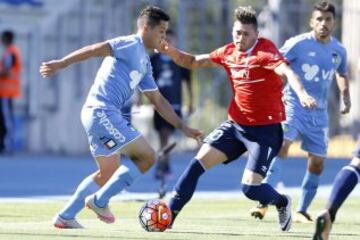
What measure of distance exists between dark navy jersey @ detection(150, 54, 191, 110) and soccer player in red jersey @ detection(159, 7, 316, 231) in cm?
801

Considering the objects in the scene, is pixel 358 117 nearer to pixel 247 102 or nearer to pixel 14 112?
pixel 14 112

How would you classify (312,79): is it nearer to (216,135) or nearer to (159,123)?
(216,135)

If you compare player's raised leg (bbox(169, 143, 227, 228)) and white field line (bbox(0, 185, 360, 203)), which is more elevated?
player's raised leg (bbox(169, 143, 227, 228))

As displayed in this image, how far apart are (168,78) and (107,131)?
8.75m

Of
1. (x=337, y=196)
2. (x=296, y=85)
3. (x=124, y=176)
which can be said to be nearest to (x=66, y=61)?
(x=124, y=176)

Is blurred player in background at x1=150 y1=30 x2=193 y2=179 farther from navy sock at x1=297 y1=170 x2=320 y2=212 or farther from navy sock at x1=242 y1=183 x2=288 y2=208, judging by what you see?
navy sock at x1=242 y1=183 x2=288 y2=208

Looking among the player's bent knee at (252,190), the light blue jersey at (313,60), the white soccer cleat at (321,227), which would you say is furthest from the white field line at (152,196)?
the white soccer cleat at (321,227)

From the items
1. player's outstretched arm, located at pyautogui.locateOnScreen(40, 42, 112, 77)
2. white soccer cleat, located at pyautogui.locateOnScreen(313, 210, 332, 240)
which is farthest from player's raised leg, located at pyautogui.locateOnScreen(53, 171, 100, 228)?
white soccer cleat, located at pyautogui.locateOnScreen(313, 210, 332, 240)

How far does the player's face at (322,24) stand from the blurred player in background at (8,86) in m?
12.1

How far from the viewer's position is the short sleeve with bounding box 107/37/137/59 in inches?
483

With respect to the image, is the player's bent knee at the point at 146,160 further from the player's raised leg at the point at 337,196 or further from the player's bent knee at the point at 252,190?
the player's raised leg at the point at 337,196

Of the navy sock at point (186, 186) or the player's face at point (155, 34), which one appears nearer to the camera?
the player's face at point (155, 34)

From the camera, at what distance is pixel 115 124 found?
12273 millimetres

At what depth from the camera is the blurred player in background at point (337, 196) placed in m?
10.4
